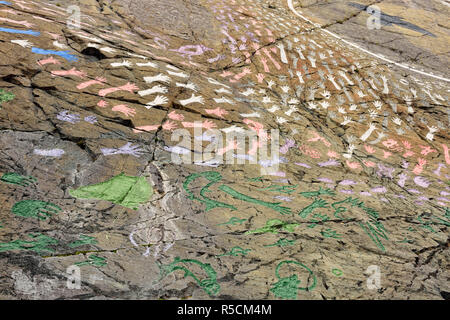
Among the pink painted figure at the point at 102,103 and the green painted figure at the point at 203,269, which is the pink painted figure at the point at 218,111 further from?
the green painted figure at the point at 203,269

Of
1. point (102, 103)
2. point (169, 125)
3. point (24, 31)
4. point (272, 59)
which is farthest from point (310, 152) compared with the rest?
point (24, 31)

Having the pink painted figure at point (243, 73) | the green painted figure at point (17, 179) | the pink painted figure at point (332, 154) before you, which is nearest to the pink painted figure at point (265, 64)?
the pink painted figure at point (243, 73)

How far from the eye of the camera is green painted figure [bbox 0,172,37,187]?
2.24 meters

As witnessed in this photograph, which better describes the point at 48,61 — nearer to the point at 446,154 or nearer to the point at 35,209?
the point at 35,209

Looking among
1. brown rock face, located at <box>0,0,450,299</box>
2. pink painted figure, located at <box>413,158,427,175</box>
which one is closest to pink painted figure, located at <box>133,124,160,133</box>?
brown rock face, located at <box>0,0,450,299</box>

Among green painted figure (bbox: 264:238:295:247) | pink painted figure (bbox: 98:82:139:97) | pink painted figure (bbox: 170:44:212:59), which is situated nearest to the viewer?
green painted figure (bbox: 264:238:295:247)

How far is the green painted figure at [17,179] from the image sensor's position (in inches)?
88.4

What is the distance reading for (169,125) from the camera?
3016 millimetres

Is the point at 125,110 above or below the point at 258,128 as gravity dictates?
above

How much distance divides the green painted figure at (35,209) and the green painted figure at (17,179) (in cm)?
14

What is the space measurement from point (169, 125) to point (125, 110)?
0.35 meters

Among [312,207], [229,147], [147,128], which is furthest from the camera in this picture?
[229,147]

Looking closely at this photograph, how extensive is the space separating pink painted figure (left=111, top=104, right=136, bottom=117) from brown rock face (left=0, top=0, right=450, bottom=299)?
0.02m

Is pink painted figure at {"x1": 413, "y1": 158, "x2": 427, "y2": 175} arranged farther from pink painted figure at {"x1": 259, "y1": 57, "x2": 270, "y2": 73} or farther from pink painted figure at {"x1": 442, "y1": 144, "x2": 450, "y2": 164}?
pink painted figure at {"x1": 259, "y1": 57, "x2": 270, "y2": 73}
